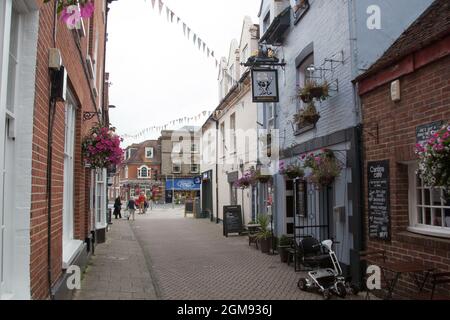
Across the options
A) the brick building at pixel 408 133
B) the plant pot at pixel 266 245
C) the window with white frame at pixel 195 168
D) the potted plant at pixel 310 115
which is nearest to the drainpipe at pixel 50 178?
the brick building at pixel 408 133

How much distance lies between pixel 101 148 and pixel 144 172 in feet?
186

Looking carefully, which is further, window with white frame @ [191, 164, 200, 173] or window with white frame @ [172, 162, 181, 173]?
window with white frame @ [172, 162, 181, 173]

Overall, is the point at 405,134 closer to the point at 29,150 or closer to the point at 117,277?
the point at 29,150

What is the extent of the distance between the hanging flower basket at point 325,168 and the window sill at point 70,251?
4.53m

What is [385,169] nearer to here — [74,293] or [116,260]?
[74,293]

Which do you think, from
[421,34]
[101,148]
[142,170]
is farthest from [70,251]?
[142,170]

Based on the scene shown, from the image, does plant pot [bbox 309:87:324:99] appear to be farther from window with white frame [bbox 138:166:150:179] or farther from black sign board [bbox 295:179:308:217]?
window with white frame [bbox 138:166:150:179]

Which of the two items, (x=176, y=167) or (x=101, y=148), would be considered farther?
(x=176, y=167)

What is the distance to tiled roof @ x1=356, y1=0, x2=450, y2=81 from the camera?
20.5ft

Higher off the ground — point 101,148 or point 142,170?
Result: point 142,170

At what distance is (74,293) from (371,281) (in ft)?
15.6

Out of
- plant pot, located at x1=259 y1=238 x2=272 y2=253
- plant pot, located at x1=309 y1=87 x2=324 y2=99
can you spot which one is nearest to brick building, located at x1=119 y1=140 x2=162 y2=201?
plant pot, located at x1=259 y1=238 x2=272 y2=253

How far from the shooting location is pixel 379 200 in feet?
24.1

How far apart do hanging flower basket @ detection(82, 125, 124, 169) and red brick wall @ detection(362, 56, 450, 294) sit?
500cm
